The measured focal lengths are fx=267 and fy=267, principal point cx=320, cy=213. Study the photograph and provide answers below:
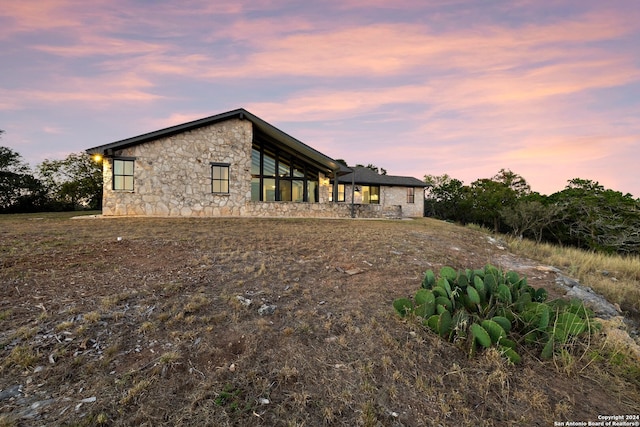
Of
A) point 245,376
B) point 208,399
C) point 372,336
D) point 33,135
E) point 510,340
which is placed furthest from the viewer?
point 33,135

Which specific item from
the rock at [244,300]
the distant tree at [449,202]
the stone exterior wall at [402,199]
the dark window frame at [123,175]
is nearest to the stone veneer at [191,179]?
the dark window frame at [123,175]

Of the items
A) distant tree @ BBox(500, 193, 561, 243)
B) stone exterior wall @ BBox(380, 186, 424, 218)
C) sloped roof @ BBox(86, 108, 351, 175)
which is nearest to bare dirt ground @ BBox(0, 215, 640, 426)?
sloped roof @ BBox(86, 108, 351, 175)

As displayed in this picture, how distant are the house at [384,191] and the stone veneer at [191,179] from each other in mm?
10755

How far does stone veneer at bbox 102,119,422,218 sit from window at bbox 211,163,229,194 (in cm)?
24

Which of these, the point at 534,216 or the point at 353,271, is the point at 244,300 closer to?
the point at 353,271

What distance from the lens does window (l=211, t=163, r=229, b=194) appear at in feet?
50.5

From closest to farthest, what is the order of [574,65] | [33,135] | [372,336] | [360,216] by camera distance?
[372,336] < [574,65] < [360,216] < [33,135]

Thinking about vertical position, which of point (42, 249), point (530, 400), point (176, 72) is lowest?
point (530, 400)

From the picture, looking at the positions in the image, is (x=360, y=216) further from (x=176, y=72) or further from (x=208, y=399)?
(x=208, y=399)

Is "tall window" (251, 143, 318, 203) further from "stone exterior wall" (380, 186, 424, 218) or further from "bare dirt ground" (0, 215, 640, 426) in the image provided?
"bare dirt ground" (0, 215, 640, 426)

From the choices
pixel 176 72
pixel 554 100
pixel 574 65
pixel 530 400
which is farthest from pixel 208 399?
pixel 554 100

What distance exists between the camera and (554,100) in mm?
13211

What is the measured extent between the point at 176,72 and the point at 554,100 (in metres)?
19.6

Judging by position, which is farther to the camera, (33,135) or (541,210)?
(33,135)
